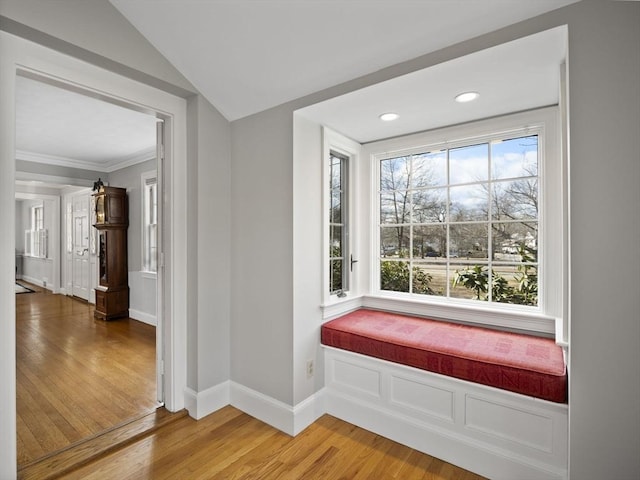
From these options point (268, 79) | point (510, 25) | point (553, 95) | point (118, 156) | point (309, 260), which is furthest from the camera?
point (118, 156)

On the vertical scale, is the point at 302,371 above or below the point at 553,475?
above

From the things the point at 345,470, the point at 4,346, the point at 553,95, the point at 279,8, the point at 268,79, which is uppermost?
the point at 279,8

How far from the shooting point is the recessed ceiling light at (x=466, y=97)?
78.7 inches

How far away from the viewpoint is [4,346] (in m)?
1.62

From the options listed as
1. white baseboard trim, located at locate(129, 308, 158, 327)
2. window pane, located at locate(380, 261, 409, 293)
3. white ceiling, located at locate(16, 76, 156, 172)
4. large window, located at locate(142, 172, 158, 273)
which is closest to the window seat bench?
window pane, located at locate(380, 261, 409, 293)

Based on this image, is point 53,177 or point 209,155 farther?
point 53,177

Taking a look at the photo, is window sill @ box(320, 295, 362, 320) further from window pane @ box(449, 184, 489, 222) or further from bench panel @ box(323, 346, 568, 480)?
window pane @ box(449, 184, 489, 222)

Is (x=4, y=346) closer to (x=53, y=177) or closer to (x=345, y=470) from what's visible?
(x=345, y=470)

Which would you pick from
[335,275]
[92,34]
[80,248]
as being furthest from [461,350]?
[80,248]

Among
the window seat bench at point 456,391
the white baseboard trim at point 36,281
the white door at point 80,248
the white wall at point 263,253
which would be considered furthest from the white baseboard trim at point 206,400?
the white baseboard trim at point 36,281

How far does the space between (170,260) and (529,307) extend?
2.60 meters

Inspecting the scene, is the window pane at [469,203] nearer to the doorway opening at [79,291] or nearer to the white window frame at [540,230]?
the white window frame at [540,230]

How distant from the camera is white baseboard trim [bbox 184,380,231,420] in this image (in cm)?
239

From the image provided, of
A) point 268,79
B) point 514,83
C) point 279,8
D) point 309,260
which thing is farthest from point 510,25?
point 309,260
